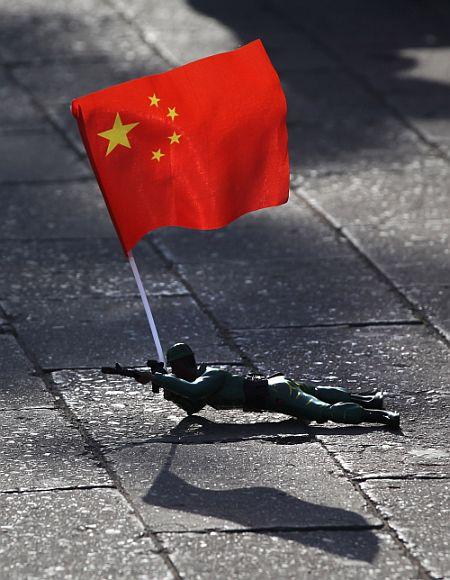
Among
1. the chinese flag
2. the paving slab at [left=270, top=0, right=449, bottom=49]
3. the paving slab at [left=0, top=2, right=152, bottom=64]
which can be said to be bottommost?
the paving slab at [left=270, top=0, right=449, bottom=49]

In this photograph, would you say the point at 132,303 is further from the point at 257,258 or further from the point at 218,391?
the point at 218,391

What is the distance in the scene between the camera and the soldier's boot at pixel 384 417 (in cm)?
476

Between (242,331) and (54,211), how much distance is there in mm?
1946

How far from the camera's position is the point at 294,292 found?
6.26 metres

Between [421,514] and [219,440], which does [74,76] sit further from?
[421,514]

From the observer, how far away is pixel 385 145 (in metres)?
8.50

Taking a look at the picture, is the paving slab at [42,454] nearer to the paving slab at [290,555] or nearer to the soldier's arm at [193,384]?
the soldier's arm at [193,384]

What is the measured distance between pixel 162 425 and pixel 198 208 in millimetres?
771

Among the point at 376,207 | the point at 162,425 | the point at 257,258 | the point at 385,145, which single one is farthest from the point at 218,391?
the point at 385,145

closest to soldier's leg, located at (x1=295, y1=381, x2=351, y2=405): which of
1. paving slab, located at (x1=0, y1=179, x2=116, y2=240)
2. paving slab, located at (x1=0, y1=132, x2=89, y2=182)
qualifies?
paving slab, located at (x1=0, y1=179, x2=116, y2=240)

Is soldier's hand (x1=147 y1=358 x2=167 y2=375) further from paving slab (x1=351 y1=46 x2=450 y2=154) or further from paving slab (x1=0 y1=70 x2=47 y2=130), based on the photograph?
paving slab (x1=0 y1=70 x2=47 y2=130)

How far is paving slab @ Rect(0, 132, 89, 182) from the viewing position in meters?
7.91

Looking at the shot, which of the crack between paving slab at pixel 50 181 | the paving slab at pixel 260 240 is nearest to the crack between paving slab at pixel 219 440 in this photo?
the paving slab at pixel 260 240

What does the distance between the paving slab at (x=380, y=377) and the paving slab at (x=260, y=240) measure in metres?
1.03
